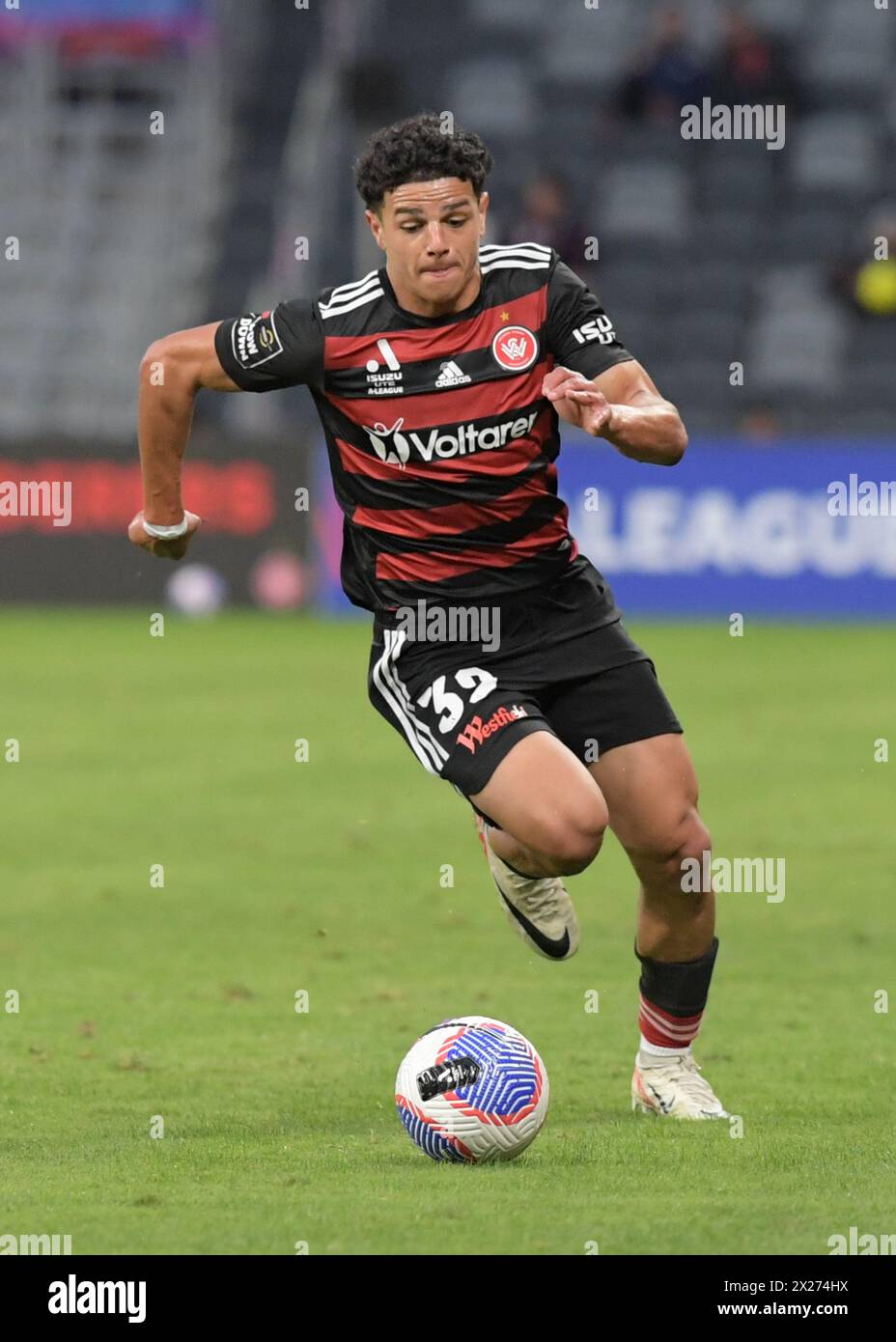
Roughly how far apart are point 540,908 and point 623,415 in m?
1.63

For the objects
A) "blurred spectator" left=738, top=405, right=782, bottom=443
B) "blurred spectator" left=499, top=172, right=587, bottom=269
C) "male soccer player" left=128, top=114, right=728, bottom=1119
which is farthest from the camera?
"blurred spectator" left=499, top=172, right=587, bottom=269

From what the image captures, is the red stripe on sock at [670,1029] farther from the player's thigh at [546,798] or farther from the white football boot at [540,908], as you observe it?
the player's thigh at [546,798]

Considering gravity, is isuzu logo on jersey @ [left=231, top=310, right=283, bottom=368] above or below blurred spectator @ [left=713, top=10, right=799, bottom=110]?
below

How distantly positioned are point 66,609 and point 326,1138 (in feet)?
54.2

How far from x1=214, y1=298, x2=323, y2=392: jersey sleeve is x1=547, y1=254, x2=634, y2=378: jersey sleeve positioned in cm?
66

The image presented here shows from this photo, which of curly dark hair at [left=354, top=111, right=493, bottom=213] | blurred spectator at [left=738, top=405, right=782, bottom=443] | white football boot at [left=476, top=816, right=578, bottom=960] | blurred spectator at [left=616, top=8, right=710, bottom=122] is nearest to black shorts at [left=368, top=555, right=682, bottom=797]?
white football boot at [left=476, top=816, right=578, bottom=960]

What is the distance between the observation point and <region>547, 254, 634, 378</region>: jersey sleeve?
643 cm

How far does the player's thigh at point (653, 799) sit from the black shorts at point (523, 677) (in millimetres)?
53

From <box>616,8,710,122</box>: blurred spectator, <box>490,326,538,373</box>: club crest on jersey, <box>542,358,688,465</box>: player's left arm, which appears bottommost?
<box>542,358,688,465</box>: player's left arm

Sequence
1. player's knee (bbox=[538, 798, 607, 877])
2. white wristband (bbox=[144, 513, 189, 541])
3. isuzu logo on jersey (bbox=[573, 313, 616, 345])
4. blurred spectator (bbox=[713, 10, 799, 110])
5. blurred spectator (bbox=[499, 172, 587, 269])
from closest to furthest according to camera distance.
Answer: player's knee (bbox=[538, 798, 607, 877]) < isuzu logo on jersey (bbox=[573, 313, 616, 345]) < white wristband (bbox=[144, 513, 189, 541]) < blurred spectator (bbox=[499, 172, 587, 269]) < blurred spectator (bbox=[713, 10, 799, 110])

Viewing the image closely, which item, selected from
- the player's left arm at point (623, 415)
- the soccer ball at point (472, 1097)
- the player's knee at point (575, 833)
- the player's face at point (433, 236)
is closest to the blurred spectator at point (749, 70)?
the player's face at point (433, 236)

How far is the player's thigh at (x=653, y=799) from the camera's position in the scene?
6.44 metres

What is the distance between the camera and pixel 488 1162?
5.96 metres

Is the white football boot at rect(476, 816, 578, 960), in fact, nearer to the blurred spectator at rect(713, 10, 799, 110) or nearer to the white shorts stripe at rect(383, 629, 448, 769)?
the white shorts stripe at rect(383, 629, 448, 769)
